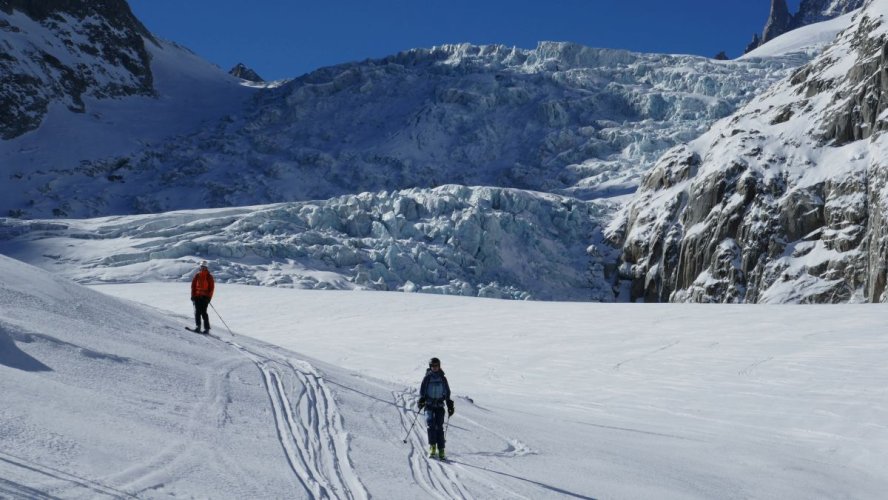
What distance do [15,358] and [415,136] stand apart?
66004 mm

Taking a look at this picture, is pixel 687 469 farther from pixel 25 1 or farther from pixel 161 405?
pixel 25 1

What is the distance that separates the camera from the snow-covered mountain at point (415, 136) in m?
66.1

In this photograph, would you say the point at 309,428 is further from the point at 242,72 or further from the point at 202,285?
the point at 242,72

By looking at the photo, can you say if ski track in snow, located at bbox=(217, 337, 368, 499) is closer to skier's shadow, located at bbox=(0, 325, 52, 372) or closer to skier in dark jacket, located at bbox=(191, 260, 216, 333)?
skier in dark jacket, located at bbox=(191, 260, 216, 333)

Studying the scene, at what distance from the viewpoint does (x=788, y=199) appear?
41531 millimetres

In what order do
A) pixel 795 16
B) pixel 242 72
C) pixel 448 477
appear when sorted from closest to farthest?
1. pixel 448 477
2. pixel 242 72
3. pixel 795 16

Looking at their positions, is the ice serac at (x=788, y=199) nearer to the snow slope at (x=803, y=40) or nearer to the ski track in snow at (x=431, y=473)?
the ski track in snow at (x=431, y=473)

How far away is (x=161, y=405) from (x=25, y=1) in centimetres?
9712

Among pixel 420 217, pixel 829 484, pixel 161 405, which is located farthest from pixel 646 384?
pixel 420 217

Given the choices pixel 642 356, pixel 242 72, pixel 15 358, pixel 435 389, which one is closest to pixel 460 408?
pixel 435 389

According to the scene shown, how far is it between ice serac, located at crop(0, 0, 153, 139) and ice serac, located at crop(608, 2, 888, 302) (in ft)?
195

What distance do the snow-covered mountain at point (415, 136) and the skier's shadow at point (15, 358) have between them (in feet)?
182

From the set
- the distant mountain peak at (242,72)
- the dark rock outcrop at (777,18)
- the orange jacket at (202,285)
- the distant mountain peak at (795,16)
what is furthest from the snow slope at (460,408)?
the dark rock outcrop at (777,18)

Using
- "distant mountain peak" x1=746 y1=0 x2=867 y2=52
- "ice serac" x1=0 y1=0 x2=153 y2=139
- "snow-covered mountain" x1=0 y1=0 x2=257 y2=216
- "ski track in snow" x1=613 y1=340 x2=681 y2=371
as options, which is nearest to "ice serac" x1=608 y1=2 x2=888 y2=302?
"ski track in snow" x1=613 y1=340 x2=681 y2=371
